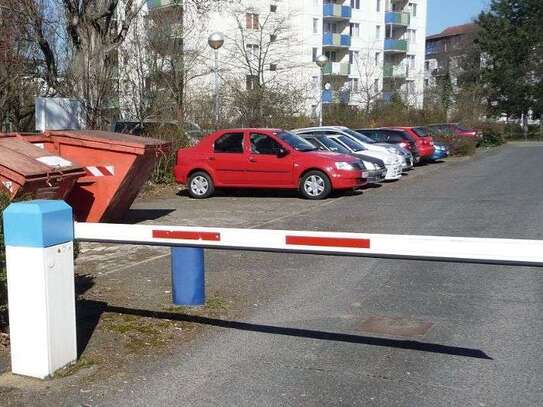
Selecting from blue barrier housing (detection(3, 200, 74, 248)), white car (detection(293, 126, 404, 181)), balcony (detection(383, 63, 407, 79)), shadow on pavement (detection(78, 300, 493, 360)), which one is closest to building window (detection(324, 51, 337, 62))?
balcony (detection(383, 63, 407, 79))

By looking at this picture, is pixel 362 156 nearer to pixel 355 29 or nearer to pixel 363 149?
pixel 363 149

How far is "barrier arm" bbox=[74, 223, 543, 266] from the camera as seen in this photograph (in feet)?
12.4

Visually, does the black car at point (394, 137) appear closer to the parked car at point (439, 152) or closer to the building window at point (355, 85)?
the parked car at point (439, 152)

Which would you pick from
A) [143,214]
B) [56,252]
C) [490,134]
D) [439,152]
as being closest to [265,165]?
[143,214]

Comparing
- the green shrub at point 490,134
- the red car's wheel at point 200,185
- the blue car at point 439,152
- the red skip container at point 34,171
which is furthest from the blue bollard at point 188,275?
the green shrub at point 490,134

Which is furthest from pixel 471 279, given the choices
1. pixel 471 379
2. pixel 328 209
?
pixel 328 209

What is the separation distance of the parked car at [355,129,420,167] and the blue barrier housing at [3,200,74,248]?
67.5 feet

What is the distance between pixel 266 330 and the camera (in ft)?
18.0

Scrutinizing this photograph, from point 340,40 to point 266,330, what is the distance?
60.3 meters

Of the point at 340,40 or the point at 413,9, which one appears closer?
the point at 340,40

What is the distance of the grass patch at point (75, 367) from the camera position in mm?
4426

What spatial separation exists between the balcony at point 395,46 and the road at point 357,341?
61611 millimetres

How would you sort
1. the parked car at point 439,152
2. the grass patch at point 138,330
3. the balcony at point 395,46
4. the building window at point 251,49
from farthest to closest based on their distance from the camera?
the balcony at point 395,46 < the building window at point 251,49 < the parked car at point 439,152 < the grass patch at point 138,330

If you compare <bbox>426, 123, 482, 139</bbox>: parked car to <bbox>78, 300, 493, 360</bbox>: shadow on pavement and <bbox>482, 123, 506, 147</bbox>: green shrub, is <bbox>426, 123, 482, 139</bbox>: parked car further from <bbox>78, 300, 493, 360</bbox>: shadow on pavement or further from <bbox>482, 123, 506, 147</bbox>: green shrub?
<bbox>78, 300, 493, 360</bbox>: shadow on pavement
